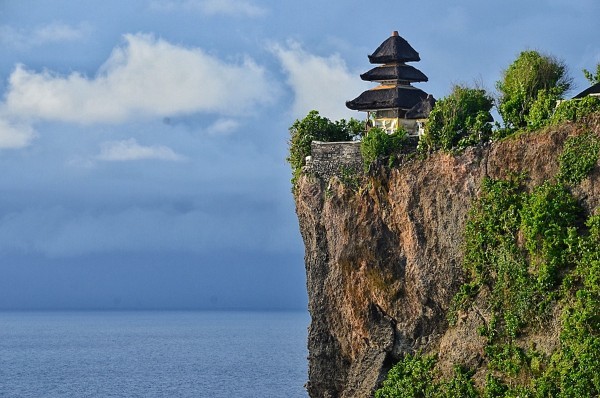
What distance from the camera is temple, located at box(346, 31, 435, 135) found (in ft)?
148

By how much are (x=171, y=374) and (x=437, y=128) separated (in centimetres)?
4976

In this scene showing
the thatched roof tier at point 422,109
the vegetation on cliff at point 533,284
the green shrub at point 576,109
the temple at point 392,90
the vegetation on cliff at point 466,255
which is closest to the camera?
the vegetation on cliff at point 533,284

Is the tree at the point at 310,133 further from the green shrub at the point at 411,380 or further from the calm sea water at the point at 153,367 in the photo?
the calm sea water at the point at 153,367

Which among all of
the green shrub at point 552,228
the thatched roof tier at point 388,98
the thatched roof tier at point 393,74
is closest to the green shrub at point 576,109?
the green shrub at point 552,228

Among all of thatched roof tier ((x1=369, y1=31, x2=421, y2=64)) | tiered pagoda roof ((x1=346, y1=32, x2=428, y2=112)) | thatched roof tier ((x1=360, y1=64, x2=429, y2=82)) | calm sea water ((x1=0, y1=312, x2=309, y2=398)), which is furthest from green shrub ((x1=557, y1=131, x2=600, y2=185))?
calm sea water ((x1=0, y1=312, x2=309, y2=398))

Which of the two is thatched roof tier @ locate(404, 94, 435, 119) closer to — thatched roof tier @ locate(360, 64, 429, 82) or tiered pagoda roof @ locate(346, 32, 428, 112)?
tiered pagoda roof @ locate(346, 32, 428, 112)

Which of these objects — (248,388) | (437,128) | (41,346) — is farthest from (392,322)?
(41,346)

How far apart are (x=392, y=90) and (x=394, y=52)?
4.80 feet

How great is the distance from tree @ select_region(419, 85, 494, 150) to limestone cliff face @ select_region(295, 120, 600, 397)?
57cm

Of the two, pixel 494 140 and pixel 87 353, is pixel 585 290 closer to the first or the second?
pixel 494 140

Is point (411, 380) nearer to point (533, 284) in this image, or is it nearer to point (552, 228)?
point (533, 284)

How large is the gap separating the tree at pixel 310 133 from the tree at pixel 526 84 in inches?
270

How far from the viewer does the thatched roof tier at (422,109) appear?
1715 inches

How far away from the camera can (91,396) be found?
72.8 metres
